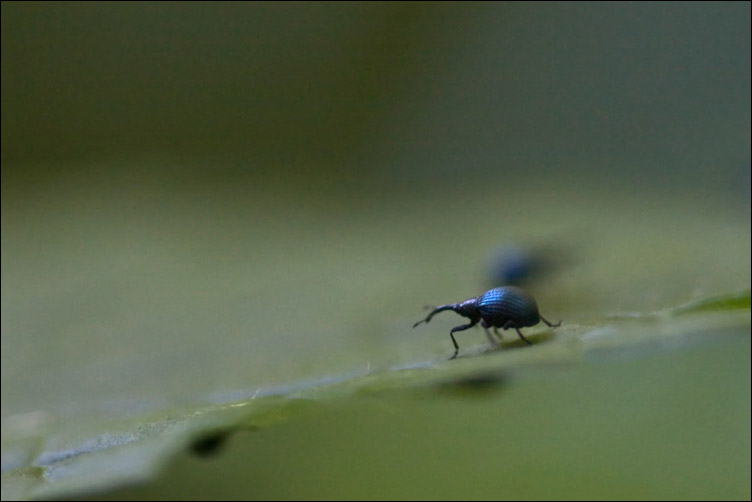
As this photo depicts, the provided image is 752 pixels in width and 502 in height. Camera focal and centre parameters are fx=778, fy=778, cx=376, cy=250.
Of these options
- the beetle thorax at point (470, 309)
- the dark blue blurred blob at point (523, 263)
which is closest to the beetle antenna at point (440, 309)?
the beetle thorax at point (470, 309)

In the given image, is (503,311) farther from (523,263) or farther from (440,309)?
(523,263)

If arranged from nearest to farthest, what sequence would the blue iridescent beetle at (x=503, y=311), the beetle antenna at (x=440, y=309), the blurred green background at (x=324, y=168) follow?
the blue iridescent beetle at (x=503, y=311) → the beetle antenna at (x=440, y=309) → the blurred green background at (x=324, y=168)

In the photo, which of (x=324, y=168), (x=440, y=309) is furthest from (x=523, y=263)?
(x=324, y=168)

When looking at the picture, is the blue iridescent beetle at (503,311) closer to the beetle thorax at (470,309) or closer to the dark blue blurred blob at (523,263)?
the beetle thorax at (470,309)

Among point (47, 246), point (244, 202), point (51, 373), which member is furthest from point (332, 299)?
point (47, 246)

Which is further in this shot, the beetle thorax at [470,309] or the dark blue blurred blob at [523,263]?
the dark blue blurred blob at [523,263]

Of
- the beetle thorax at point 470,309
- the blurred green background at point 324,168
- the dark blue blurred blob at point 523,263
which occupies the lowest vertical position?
the beetle thorax at point 470,309

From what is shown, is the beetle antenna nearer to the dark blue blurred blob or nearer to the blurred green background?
the blurred green background

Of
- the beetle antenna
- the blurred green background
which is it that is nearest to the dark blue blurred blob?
the blurred green background

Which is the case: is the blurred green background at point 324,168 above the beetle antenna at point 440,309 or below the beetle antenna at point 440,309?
above

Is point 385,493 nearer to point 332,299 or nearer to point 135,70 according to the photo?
point 332,299
